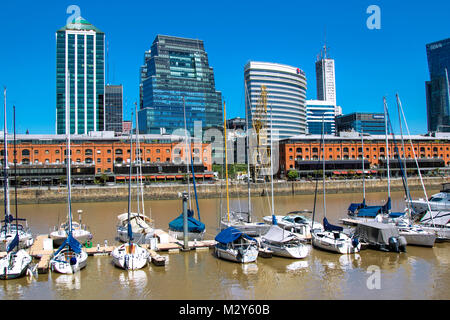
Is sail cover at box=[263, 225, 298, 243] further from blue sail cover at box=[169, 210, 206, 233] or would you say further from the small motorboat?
blue sail cover at box=[169, 210, 206, 233]

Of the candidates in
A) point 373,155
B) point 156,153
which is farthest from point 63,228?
point 373,155

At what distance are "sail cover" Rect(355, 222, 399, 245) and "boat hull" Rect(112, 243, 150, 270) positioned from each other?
17.8 metres

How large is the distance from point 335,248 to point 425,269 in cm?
645

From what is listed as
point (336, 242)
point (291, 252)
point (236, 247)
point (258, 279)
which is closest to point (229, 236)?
point (236, 247)

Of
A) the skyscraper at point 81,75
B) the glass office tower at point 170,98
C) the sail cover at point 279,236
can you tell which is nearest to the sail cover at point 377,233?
the sail cover at point 279,236

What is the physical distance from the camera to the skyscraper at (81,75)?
18700 centimetres

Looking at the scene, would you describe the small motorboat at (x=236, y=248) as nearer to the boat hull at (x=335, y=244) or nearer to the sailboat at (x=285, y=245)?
the sailboat at (x=285, y=245)

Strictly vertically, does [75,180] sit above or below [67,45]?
below

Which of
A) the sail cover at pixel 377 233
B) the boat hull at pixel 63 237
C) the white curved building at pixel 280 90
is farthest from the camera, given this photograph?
the white curved building at pixel 280 90

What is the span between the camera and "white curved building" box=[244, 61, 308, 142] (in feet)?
599

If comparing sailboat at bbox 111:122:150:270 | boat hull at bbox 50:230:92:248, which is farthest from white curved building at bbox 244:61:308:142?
sailboat at bbox 111:122:150:270

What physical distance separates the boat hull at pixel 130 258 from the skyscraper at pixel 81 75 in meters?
169
